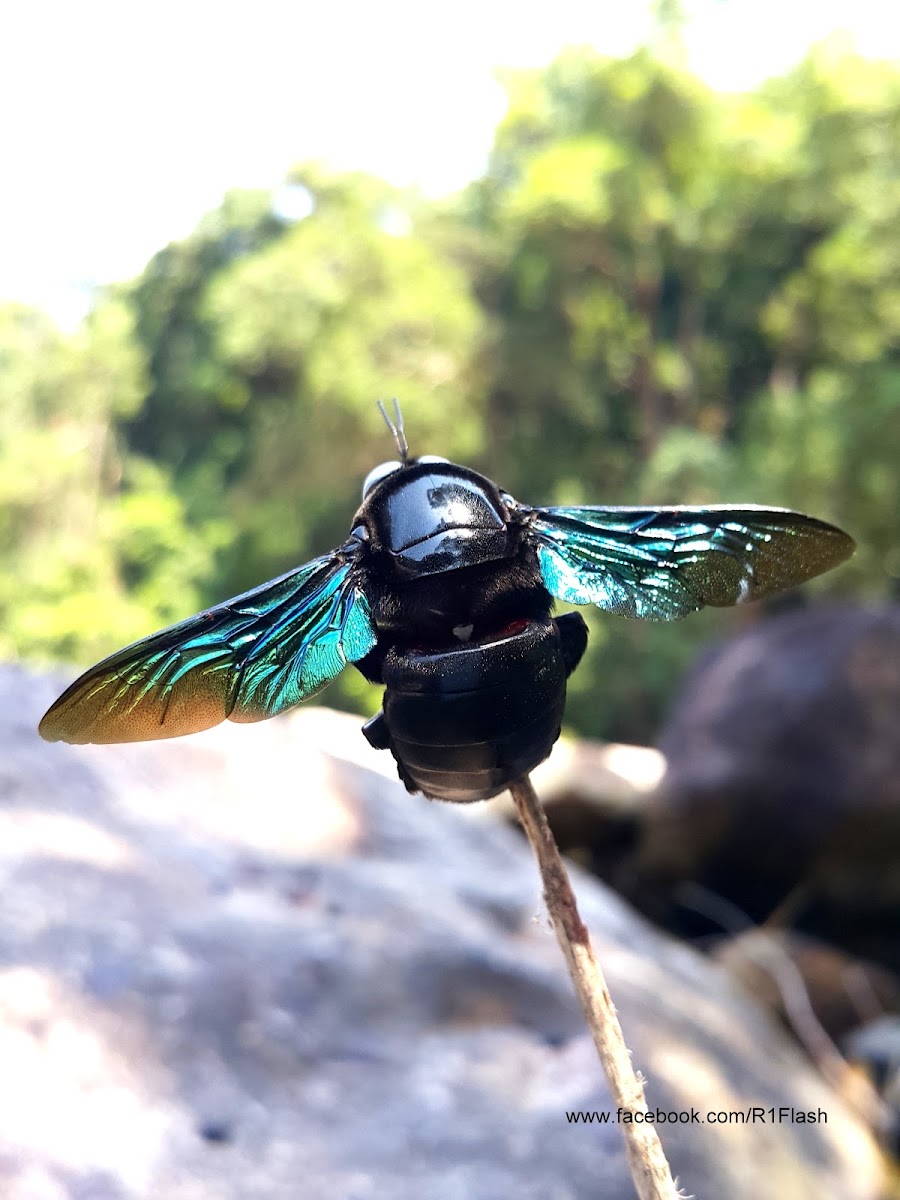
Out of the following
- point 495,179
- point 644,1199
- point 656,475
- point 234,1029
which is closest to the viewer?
point 644,1199

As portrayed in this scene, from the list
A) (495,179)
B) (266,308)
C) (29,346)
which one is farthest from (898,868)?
(29,346)

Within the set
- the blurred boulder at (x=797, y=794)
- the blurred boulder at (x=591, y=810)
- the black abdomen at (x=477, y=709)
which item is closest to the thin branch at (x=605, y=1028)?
the black abdomen at (x=477, y=709)

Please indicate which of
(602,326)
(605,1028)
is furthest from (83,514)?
(605,1028)

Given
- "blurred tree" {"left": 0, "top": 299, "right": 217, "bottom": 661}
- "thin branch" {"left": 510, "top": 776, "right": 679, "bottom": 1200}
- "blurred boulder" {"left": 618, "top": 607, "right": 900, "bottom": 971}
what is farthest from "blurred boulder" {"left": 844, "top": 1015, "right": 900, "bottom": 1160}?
"blurred tree" {"left": 0, "top": 299, "right": 217, "bottom": 661}

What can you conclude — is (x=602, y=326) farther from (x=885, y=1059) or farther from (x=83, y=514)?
(x=83, y=514)

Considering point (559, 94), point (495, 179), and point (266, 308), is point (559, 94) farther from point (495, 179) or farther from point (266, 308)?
point (266, 308)

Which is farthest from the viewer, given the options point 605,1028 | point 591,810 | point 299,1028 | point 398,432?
point 591,810

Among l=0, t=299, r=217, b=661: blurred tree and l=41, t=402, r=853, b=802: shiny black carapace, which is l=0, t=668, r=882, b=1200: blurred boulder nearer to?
l=41, t=402, r=853, b=802: shiny black carapace
